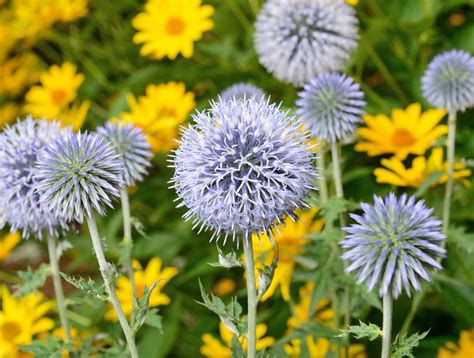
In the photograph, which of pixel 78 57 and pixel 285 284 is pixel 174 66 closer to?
pixel 78 57

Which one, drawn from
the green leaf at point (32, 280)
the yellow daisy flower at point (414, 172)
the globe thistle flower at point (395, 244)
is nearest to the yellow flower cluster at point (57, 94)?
the green leaf at point (32, 280)

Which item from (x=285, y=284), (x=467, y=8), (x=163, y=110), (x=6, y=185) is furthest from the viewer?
(x=467, y=8)

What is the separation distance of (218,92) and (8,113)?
1.16 meters

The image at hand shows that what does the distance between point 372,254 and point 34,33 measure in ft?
7.03

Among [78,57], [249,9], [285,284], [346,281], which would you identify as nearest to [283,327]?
[285,284]

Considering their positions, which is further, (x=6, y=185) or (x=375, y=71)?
(x=375, y=71)

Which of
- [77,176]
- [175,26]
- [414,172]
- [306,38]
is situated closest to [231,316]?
[77,176]

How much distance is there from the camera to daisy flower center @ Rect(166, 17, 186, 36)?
2338 mm

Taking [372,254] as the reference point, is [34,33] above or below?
above

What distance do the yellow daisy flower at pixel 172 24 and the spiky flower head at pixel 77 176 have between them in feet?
3.92

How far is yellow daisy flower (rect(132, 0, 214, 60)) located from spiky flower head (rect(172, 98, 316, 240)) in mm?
1258

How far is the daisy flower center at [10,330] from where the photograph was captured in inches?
71.7

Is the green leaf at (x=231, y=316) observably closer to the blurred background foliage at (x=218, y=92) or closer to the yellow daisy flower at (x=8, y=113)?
the blurred background foliage at (x=218, y=92)

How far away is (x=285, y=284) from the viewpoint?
166cm
